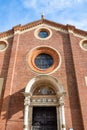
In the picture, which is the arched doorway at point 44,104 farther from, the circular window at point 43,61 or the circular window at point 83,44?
the circular window at point 83,44

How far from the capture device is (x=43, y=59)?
51.2ft

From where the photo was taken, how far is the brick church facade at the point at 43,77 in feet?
40.3

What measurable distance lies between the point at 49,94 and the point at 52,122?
6.37 feet

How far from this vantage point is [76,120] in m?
12.2

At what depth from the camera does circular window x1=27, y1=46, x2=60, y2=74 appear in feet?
47.9

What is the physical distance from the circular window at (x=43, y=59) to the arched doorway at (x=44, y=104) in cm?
124

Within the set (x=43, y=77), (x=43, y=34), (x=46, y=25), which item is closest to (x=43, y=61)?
(x=43, y=77)

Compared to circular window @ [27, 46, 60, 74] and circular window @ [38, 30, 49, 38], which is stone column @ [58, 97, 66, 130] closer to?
circular window @ [27, 46, 60, 74]

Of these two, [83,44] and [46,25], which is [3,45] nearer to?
[46,25]

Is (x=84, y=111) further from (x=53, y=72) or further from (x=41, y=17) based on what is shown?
(x=41, y=17)

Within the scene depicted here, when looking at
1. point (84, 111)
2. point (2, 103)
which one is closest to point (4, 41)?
point (2, 103)

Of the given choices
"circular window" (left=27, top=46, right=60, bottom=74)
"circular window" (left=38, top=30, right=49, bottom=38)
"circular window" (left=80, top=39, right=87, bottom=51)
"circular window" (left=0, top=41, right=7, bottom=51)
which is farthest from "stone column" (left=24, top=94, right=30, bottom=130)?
"circular window" (left=80, top=39, right=87, bottom=51)

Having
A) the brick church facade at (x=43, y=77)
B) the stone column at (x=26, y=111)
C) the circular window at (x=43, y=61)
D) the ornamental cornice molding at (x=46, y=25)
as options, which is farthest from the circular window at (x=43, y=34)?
the stone column at (x=26, y=111)

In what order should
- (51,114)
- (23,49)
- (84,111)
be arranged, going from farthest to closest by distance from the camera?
(23,49) → (51,114) → (84,111)
